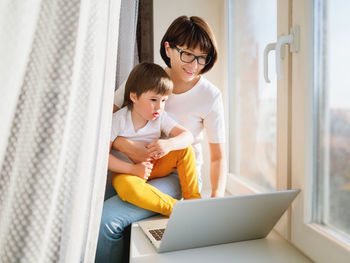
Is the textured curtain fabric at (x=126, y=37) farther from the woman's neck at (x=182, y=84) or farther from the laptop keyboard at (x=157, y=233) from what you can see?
the laptop keyboard at (x=157, y=233)

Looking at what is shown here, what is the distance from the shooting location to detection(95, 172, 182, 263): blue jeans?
0.98m

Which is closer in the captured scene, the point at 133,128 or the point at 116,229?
the point at 116,229

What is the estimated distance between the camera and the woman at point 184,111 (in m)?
1.00

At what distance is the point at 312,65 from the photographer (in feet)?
2.78

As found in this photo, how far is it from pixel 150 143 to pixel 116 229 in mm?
324

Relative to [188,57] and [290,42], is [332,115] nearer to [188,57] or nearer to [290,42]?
[290,42]

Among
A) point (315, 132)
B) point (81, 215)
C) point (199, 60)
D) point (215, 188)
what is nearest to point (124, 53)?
point (199, 60)

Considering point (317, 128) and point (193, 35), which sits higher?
point (193, 35)

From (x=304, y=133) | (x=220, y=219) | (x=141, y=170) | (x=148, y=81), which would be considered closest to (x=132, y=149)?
(x=141, y=170)

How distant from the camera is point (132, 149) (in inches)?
45.8

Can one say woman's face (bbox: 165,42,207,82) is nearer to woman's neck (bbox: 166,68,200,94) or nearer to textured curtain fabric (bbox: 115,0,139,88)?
woman's neck (bbox: 166,68,200,94)

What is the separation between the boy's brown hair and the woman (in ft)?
0.37

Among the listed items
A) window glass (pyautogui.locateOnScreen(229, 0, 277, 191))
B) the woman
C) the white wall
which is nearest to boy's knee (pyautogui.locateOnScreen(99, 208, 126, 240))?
the woman

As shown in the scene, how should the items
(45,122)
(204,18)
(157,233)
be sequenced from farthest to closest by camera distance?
1. (204,18)
2. (157,233)
3. (45,122)
